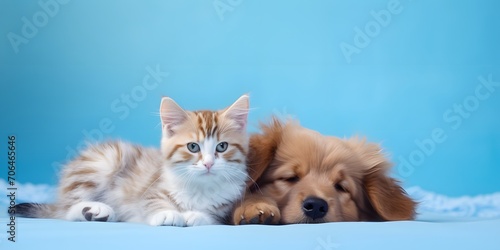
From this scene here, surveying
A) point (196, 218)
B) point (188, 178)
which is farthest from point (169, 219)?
point (188, 178)

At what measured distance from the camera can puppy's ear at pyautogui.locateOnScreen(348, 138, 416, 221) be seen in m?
2.51

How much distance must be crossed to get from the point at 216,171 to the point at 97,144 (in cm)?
75

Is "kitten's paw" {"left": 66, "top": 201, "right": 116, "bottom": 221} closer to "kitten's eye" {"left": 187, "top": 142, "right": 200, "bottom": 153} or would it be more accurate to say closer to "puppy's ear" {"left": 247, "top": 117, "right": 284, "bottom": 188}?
"kitten's eye" {"left": 187, "top": 142, "right": 200, "bottom": 153}

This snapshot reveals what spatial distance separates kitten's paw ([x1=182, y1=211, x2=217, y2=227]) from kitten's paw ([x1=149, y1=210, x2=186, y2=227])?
0.06 feet

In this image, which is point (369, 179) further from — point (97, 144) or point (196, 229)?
point (97, 144)

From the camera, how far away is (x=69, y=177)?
269cm

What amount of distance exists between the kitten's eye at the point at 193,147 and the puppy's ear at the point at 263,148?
0.23 meters

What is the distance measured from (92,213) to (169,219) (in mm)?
411

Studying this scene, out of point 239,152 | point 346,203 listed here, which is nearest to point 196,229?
point 239,152

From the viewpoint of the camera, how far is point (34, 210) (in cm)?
273

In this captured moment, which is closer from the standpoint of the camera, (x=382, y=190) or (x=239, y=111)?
(x=239, y=111)

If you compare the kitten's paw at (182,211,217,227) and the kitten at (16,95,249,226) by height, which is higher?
the kitten at (16,95,249,226)

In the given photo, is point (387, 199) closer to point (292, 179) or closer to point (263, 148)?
point (292, 179)

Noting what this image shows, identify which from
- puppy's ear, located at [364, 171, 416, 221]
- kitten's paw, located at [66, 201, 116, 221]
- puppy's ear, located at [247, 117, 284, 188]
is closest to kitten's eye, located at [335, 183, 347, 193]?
puppy's ear, located at [364, 171, 416, 221]
